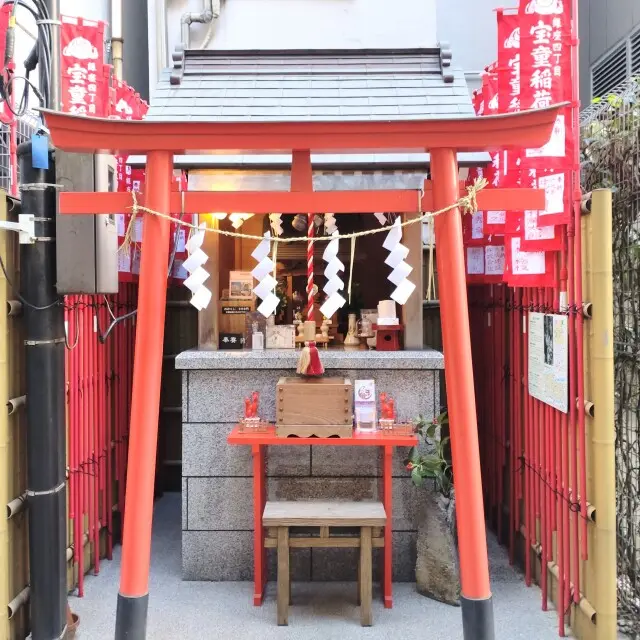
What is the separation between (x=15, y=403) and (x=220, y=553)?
2.53 m

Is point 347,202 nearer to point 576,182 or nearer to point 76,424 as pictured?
point 576,182

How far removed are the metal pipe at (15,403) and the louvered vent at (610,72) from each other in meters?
7.93

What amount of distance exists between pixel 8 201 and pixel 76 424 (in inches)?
83.0

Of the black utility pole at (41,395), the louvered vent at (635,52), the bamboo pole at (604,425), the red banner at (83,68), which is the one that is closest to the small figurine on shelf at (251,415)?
the black utility pole at (41,395)

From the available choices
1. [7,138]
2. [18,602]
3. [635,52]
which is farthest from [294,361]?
[635,52]

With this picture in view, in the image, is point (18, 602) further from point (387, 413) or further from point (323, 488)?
point (387, 413)

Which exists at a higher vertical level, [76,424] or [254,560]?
[76,424]

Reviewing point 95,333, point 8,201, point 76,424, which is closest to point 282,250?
point 95,333

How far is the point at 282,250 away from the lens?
846 centimetres

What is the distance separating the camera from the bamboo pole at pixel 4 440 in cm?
395

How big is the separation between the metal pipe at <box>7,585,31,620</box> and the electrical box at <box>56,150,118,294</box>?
7.26ft

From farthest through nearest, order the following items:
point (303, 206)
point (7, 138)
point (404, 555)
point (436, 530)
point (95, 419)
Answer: point (7, 138)
point (95, 419)
point (404, 555)
point (436, 530)
point (303, 206)

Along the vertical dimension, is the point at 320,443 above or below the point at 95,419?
below

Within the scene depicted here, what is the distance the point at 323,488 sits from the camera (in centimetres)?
561
